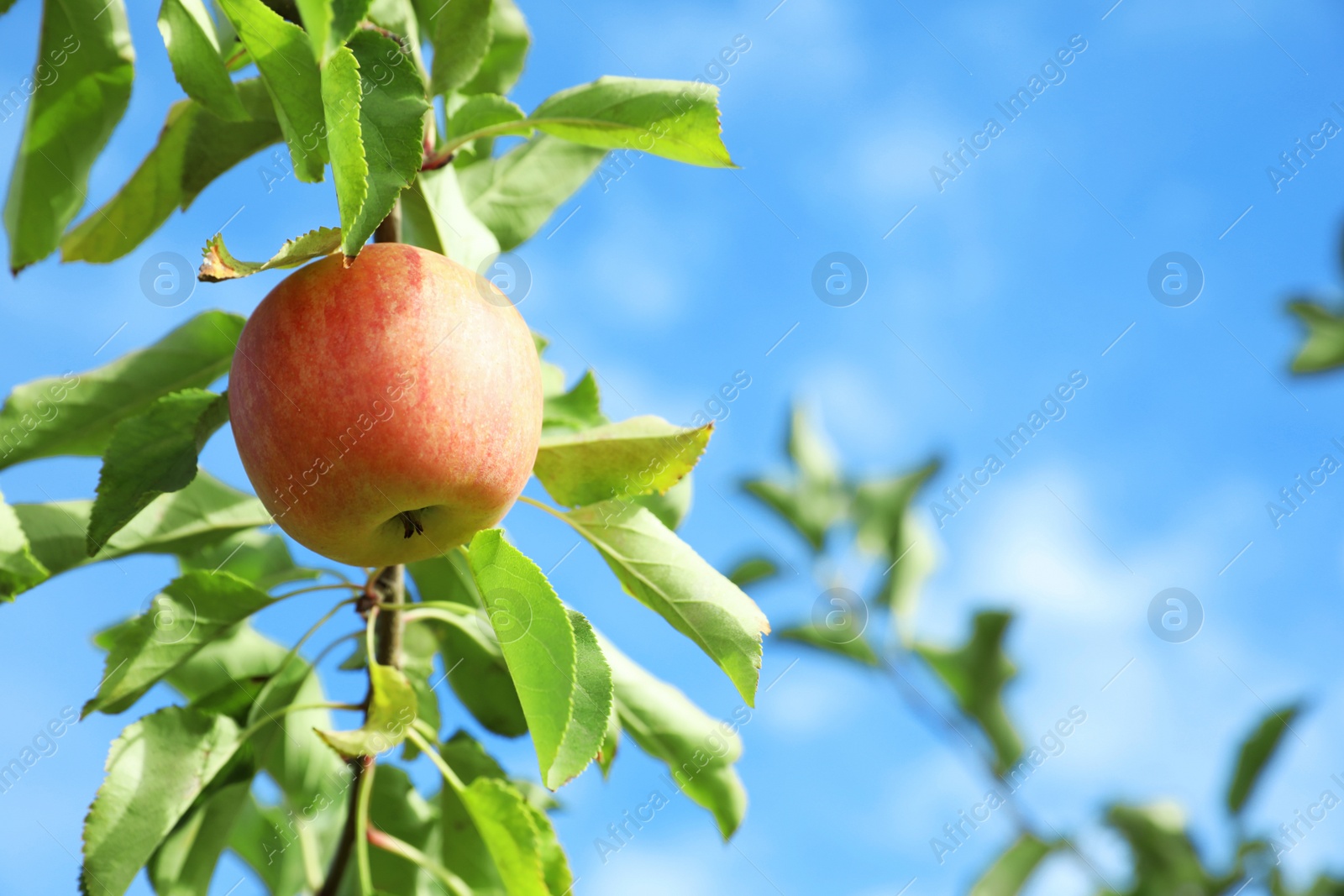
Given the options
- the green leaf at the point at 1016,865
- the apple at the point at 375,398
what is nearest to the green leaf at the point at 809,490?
the green leaf at the point at 1016,865

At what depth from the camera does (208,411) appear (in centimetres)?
142

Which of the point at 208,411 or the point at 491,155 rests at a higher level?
the point at 491,155

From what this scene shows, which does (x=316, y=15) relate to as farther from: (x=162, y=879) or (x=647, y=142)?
(x=162, y=879)

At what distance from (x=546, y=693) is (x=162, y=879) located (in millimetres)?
795

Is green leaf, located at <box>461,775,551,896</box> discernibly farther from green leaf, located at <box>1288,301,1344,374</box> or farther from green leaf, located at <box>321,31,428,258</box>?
green leaf, located at <box>1288,301,1344,374</box>

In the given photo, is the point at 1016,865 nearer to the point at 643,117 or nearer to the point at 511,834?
the point at 511,834

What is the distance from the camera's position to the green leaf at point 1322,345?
2396mm

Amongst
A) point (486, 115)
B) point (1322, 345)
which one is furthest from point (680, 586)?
point (1322, 345)

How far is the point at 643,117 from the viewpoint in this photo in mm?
1378

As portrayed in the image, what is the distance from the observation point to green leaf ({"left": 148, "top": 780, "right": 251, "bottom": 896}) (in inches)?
61.8

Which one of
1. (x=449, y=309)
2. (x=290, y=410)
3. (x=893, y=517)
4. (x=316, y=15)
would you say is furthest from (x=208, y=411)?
(x=893, y=517)

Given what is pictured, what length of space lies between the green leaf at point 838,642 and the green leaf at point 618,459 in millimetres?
1226

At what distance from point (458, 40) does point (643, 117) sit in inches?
16.0

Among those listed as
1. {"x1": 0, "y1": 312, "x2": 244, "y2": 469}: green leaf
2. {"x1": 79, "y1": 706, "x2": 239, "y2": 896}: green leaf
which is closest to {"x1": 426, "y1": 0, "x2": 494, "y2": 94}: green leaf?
{"x1": 0, "y1": 312, "x2": 244, "y2": 469}: green leaf
